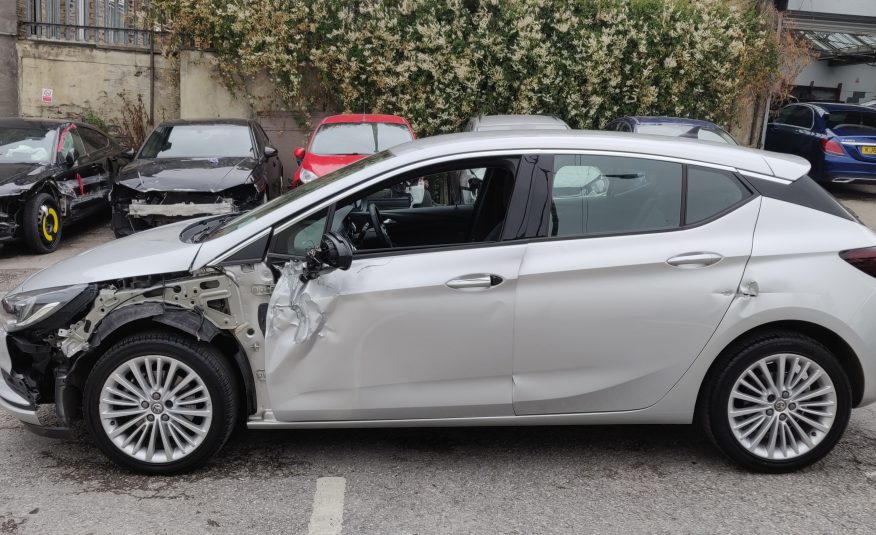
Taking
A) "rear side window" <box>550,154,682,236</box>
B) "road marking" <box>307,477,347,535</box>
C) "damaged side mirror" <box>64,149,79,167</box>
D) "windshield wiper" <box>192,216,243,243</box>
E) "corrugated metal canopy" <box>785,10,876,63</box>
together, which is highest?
"corrugated metal canopy" <box>785,10,876,63</box>

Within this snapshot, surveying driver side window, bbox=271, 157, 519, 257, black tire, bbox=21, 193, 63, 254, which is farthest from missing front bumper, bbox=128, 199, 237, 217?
driver side window, bbox=271, 157, 519, 257

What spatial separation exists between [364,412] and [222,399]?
666 mm

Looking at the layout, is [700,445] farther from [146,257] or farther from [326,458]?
[146,257]

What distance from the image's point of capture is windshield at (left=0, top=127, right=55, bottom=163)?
32.3ft

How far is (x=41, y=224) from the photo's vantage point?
31.0 ft

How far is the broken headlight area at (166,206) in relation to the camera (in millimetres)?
8617

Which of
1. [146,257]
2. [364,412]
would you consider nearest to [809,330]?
[364,412]

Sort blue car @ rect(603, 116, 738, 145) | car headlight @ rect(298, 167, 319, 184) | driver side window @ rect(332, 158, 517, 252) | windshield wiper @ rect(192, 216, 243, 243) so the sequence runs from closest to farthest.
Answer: driver side window @ rect(332, 158, 517, 252), windshield wiper @ rect(192, 216, 243, 243), car headlight @ rect(298, 167, 319, 184), blue car @ rect(603, 116, 738, 145)

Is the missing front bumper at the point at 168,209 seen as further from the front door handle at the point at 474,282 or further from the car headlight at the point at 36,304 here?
the front door handle at the point at 474,282

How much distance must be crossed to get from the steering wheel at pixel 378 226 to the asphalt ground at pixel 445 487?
1.07 m

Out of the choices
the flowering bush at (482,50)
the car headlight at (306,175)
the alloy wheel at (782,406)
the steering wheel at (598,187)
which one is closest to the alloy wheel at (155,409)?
the steering wheel at (598,187)

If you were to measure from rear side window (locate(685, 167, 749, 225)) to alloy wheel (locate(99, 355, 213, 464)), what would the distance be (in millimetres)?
2495

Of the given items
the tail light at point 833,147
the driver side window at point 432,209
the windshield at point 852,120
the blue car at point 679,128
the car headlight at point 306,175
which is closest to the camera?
the driver side window at point 432,209

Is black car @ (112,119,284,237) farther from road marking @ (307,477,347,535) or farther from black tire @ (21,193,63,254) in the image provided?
road marking @ (307,477,347,535)
